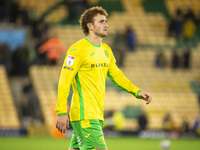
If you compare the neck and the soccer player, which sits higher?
the neck

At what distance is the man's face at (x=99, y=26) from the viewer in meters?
6.10

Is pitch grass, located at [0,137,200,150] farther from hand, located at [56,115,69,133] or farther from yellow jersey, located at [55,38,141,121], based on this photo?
hand, located at [56,115,69,133]

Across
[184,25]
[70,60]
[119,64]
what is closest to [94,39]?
[70,60]

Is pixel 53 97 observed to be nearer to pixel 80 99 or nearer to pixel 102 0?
pixel 102 0

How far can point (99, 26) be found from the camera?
6109 millimetres

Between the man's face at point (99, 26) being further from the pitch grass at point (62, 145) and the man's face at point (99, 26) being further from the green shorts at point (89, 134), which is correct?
the pitch grass at point (62, 145)

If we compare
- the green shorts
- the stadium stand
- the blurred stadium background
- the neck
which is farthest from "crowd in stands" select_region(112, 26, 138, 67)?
the green shorts

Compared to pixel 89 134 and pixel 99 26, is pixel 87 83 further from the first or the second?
pixel 99 26

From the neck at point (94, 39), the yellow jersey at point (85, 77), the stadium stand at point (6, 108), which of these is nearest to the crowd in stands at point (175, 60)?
the stadium stand at point (6, 108)

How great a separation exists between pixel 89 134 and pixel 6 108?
52.4ft

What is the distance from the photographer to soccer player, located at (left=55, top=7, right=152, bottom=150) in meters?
5.80

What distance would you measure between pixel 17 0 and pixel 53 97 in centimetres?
628

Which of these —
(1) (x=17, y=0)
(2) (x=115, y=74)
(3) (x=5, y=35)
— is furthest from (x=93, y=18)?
(1) (x=17, y=0)

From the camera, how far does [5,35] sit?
24.2m
